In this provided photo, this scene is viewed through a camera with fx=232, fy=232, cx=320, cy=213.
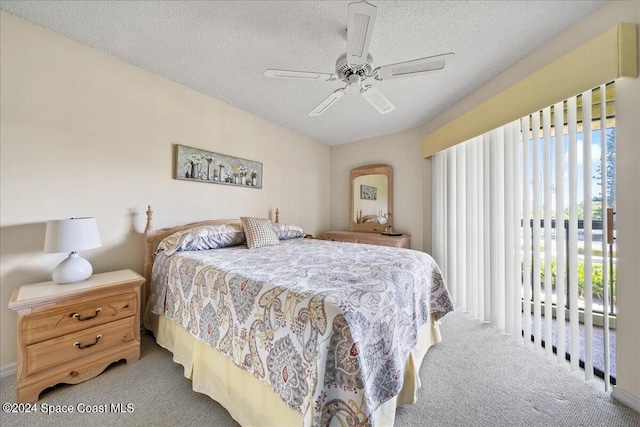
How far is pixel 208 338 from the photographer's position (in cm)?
148

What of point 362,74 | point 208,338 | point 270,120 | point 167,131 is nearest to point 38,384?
point 208,338

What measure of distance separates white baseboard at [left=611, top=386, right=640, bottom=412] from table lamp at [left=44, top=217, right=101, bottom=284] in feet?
11.8

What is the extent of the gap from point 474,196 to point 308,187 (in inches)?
99.8

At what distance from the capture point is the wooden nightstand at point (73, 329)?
4.63 feet

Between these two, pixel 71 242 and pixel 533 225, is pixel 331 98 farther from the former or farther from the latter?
pixel 71 242

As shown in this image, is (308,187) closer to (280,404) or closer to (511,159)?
(511,159)

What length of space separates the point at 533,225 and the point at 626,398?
118cm

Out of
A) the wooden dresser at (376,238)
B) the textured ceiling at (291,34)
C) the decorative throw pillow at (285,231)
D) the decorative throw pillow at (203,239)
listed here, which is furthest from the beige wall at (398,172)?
the decorative throw pillow at (203,239)

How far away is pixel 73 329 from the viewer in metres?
1.57

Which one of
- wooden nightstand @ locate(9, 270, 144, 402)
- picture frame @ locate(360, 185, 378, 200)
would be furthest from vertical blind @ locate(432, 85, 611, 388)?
wooden nightstand @ locate(9, 270, 144, 402)

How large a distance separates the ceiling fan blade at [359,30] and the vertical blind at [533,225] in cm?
160

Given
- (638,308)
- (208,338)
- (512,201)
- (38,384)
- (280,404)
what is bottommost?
(38,384)

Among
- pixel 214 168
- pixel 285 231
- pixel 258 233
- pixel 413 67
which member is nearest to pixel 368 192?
pixel 285 231

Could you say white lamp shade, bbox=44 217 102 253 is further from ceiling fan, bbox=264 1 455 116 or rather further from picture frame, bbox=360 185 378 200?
picture frame, bbox=360 185 378 200
